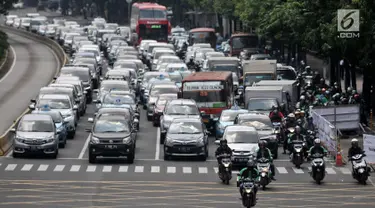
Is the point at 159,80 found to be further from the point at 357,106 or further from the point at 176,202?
the point at 176,202

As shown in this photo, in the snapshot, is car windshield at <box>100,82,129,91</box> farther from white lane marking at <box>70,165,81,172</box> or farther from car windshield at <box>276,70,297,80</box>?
white lane marking at <box>70,165,81,172</box>

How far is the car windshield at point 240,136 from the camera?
46125mm

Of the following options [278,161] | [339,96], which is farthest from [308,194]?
[339,96]

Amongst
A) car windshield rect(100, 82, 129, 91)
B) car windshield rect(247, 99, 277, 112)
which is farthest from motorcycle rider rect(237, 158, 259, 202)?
car windshield rect(100, 82, 129, 91)

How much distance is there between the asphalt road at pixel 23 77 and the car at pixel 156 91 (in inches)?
260

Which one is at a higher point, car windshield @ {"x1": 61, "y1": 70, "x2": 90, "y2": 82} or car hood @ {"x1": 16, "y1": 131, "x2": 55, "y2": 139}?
car hood @ {"x1": 16, "y1": 131, "x2": 55, "y2": 139}

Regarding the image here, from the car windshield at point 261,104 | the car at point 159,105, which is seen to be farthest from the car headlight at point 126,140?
the car at point 159,105

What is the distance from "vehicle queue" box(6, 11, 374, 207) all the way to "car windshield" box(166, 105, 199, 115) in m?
0.05

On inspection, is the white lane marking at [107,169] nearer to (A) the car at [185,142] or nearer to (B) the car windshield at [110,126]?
(B) the car windshield at [110,126]

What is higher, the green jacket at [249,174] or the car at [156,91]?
the green jacket at [249,174]

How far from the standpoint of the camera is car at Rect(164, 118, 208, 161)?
47656mm

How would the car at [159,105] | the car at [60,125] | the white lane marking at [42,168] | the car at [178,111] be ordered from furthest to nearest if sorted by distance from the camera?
the car at [159,105]
the car at [178,111]
the car at [60,125]
the white lane marking at [42,168]

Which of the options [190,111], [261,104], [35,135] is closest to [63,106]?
[190,111]

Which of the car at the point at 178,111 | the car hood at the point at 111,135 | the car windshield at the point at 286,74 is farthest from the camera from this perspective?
the car windshield at the point at 286,74
